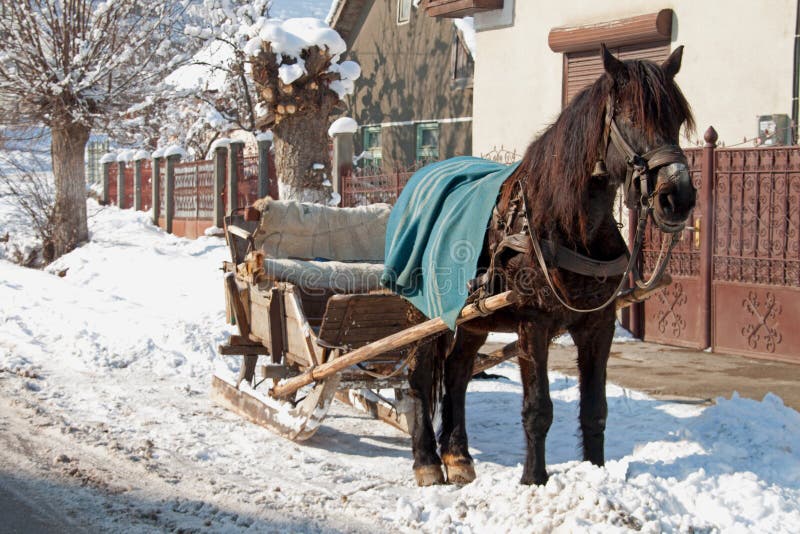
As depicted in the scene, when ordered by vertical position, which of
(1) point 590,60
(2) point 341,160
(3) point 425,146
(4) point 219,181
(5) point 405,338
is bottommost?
(5) point 405,338

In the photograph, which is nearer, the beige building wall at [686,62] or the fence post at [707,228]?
the fence post at [707,228]

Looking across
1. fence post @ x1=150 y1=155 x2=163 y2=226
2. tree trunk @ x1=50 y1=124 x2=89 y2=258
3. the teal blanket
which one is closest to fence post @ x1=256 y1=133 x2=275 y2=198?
tree trunk @ x1=50 y1=124 x2=89 y2=258

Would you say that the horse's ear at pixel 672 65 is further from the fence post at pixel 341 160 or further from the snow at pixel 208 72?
the snow at pixel 208 72

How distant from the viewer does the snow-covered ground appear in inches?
153

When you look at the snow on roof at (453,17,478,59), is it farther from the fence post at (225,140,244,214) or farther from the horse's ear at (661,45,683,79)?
the horse's ear at (661,45,683,79)

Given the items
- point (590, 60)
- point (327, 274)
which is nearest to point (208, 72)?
point (590, 60)

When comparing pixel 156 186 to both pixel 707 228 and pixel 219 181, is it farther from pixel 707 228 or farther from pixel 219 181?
pixel 707 228

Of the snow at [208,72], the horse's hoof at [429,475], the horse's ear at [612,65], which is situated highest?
the snow at [208,72]

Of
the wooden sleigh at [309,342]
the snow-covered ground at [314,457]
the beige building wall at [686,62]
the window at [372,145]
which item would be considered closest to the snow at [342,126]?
the beige building wall at [686,62]

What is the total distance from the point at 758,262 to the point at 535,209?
5.09 m

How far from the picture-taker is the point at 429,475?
16.4 ft

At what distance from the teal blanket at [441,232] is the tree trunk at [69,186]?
37.7 ft

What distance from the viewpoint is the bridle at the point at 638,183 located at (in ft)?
11.8

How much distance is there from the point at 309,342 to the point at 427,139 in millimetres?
16258
